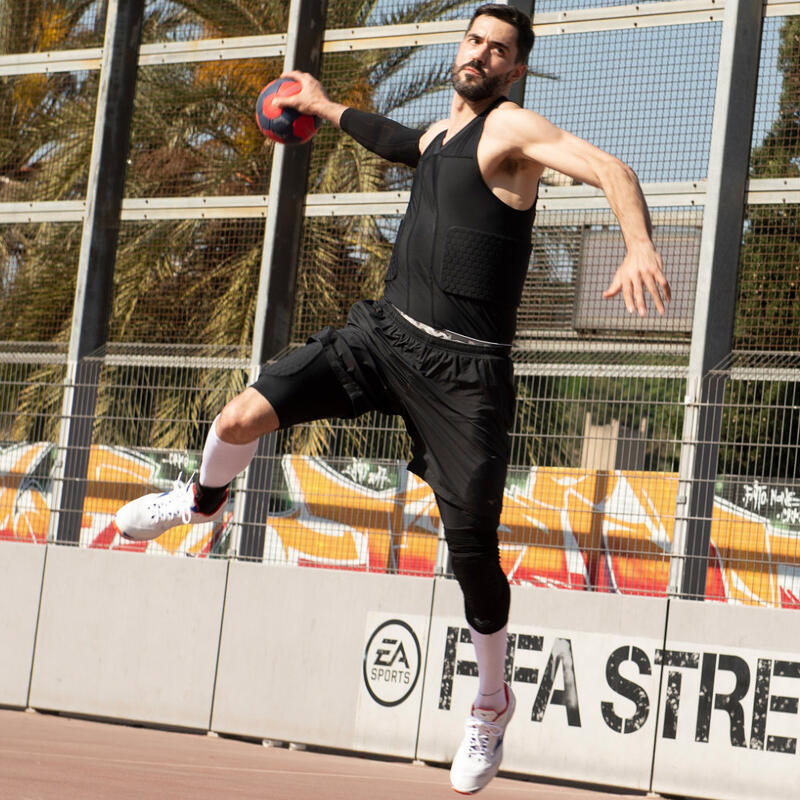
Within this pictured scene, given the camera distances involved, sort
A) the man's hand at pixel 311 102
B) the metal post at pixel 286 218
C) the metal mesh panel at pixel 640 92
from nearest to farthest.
Answer: 1. the man's hand at pixel 311 102
2. the metal mesh panel at pixel 640 92
3. the metal post at pixel 286 218

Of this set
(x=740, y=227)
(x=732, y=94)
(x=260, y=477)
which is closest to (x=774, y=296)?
(x=740, y=227)

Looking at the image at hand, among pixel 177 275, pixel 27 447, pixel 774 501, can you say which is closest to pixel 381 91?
pixel 177 275

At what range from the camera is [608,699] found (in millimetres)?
8219

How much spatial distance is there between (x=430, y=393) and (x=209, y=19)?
8524 millimetres

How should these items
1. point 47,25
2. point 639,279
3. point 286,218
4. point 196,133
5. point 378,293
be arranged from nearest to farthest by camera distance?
point 639,279 → point 286,218 → point 378,293 → point 196,133 → point 47,25

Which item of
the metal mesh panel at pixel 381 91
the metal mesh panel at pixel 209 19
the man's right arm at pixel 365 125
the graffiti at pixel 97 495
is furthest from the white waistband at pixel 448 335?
the metal mesh panel at pixel 209 19

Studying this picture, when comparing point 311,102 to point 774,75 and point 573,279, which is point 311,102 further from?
point 774,75

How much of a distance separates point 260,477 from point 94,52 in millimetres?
4267

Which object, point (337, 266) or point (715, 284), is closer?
point (715, 284)

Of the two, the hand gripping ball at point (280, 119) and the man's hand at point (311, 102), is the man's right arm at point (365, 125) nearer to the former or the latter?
the man's hand at point (311, 102)

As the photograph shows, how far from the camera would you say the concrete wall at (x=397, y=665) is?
7918 millimetres

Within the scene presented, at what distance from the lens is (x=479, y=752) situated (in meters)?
5.07

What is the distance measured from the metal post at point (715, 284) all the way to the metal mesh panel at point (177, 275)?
3854 mm

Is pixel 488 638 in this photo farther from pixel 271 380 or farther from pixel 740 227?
pixel 740 227
